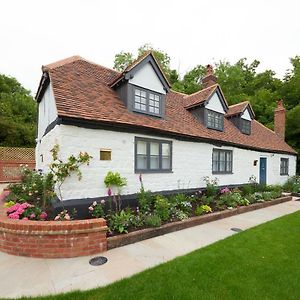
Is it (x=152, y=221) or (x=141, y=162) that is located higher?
(x=141, y=162)

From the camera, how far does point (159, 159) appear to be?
9.36m

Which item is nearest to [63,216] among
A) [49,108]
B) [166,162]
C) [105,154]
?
[105,154]

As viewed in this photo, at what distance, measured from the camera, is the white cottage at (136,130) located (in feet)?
23.9

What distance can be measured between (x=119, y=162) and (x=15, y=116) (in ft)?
91.6

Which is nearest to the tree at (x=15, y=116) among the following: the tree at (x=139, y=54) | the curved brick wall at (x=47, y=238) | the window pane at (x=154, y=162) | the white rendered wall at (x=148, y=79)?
the tree at (x=139, y=54)

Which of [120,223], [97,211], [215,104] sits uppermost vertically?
[215,104]

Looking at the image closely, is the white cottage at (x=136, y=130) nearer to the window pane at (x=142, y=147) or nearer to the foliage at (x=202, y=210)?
the window pane at (x=142, y=147)

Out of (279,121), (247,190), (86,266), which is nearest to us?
(86,266)

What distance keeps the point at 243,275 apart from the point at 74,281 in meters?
3.34

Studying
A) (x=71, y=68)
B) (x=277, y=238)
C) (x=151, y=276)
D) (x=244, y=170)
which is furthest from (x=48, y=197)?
(x=244, y=170)

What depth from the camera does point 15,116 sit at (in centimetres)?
2945

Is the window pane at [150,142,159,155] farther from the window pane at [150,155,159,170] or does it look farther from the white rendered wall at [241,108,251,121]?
the white rendered wall at [241,108,251,121]

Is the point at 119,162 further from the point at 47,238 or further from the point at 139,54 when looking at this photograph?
the point at 139,54

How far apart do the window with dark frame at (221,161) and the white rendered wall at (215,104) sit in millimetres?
2540
